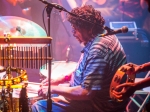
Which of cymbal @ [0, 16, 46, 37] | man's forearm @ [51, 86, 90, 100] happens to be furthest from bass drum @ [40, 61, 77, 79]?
man's forearm @ [51, 86, 90, 100]

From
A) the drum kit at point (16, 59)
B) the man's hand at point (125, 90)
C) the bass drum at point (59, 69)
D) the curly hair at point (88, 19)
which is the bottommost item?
the bass drum at point (59, 69)

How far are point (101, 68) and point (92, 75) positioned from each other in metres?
0.10

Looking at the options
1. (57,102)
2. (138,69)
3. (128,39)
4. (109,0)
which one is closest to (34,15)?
(109,0)

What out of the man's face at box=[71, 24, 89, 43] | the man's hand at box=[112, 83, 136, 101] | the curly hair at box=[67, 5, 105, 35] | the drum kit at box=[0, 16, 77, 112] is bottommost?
the man's hand at box=[112, 83, 136, 101]

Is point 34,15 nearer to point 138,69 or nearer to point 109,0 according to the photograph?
point 109,0

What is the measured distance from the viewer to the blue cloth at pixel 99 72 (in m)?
2.06

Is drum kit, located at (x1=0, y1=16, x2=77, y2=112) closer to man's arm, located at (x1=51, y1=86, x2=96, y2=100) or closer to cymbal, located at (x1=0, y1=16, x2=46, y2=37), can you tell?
man's arm, located at (x1=51, y1=86, x2=96, y2=100)

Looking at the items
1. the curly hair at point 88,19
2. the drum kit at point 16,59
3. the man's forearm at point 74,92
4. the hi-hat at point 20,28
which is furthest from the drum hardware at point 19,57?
the hi-hat at point 20,28

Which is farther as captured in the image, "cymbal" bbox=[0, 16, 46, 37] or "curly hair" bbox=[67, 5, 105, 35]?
"cymbal" bbox=[0, 16, 46, 37]

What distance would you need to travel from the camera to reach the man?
206cm

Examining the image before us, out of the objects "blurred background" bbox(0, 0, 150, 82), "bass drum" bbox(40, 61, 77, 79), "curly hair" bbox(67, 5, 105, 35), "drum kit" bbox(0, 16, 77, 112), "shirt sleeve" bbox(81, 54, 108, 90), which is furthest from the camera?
"blurred background" bbox(0, 0, 150, 82)

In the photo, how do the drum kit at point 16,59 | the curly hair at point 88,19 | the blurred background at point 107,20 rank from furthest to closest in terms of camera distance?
the blurred background at point 107,20
the curly hair at point 88,19
the drum kit at point 16,59

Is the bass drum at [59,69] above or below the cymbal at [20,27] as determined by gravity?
below

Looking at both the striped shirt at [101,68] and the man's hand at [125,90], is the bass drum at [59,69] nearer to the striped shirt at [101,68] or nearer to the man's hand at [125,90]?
the striped shirt at [101,68]
